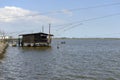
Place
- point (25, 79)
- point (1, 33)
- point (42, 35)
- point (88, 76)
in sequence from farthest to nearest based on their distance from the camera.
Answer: point (1, 33) < point (42, 35) < point (88, 76) < point (25, 79)

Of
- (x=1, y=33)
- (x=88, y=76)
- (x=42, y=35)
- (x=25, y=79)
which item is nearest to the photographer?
(x=25, y=79)

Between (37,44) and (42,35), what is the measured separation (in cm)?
377

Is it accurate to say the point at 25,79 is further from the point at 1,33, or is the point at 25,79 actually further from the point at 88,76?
the point at 1,33

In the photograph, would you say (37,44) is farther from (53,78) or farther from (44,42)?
(53,78)

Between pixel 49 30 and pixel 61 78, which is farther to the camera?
pixel 49 30

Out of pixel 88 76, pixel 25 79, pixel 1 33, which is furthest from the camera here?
pixel 1 33

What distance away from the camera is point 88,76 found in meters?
24.7

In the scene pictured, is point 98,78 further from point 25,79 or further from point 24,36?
point 24,36

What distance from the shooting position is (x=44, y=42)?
79875mm

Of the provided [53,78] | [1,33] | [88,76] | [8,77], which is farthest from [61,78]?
[1,33]

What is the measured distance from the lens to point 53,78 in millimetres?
23828

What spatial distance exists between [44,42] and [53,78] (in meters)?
56.2

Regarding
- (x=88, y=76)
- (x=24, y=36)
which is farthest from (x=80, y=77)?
(x=24, y=36)

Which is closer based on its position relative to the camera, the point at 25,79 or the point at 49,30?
the point at 25,79
